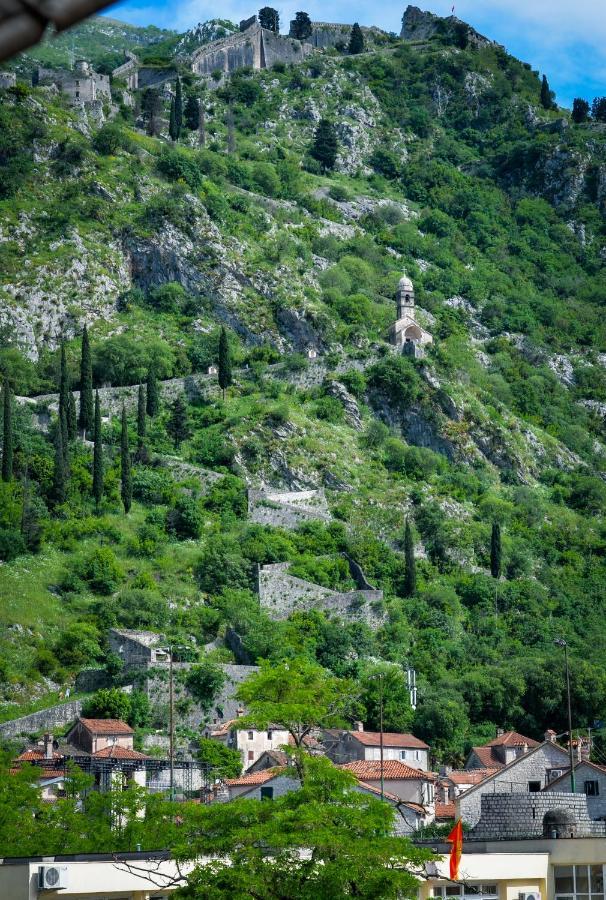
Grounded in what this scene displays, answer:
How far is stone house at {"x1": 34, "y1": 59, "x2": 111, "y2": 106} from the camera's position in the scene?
136750 millimetres

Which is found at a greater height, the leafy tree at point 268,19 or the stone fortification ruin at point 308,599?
the leafy tree at point 268,19

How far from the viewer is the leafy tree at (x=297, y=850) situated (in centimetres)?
2453

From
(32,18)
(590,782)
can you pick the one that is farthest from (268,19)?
(32,18)

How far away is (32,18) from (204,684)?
7384cm

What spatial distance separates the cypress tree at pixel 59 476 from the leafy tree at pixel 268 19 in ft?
329

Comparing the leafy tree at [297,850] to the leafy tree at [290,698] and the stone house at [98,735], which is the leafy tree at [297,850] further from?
the stone house at [98,735]

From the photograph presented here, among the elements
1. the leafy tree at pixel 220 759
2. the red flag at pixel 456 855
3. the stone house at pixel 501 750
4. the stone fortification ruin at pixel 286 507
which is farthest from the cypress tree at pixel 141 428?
the red flag at pixel 456 855

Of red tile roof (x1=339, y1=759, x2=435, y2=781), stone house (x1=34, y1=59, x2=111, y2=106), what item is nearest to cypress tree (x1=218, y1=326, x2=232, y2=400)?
stone house (x1=34, y1=59, x2=111, y2=106)

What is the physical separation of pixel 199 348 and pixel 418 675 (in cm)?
3553

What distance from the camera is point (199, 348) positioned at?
11144 centimetres

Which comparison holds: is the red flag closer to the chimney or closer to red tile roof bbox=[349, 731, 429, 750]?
the chimney

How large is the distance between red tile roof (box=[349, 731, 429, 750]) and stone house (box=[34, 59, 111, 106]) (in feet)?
255

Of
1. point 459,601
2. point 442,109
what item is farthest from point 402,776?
point 442,109

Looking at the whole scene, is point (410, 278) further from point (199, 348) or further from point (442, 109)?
point (442, 109)
